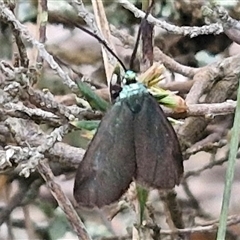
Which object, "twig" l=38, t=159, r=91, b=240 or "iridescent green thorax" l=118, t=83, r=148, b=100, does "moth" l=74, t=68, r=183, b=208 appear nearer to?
"iridescent green thorax" l=118, t=83, r=148, b=100

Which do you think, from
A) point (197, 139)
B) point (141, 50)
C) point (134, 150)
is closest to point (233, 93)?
point (197, 139)

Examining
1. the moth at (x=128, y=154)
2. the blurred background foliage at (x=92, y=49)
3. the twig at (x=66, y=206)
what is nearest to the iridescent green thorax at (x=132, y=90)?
the moth at (x=128, y=154)

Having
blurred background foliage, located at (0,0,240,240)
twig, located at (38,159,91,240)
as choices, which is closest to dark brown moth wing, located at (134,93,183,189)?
twig, located at (38,159,91,240)

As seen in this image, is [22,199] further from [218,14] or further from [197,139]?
[218,14]

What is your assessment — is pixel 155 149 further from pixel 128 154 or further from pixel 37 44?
pixel 37 44

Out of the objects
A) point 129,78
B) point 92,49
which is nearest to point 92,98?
point 129,78

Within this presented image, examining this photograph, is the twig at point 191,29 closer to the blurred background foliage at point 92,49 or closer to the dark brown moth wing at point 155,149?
the dark brown moth wing at point 155,149

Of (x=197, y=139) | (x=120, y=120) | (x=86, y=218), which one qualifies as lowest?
(x=86, y=218)
